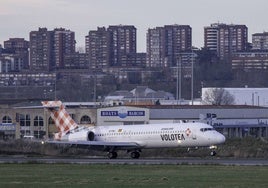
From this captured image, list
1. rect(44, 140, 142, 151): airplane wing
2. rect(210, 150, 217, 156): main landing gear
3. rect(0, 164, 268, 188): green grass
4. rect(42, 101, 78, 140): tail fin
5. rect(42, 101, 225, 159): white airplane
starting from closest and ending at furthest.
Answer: rect(0, 164, 268, 188): green grass < rect(42, 101, 225, 159): white airplane < rect(210, 150, 217, 156): main landing gear < rect(44, 140, 142, 151): airplane wing < rect(42, 101, 78, 140): tail fin

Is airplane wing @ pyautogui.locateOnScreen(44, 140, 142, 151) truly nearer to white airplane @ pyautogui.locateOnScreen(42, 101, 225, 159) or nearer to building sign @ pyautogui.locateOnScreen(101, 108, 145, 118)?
white airplane @ pyautogui.locateOnScreen(42, 101, 225, 159)

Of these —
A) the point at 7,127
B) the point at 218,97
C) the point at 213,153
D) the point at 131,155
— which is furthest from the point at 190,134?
the point at 218,97

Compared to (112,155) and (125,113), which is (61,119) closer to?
(112,155)

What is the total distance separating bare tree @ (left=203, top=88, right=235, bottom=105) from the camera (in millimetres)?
157875

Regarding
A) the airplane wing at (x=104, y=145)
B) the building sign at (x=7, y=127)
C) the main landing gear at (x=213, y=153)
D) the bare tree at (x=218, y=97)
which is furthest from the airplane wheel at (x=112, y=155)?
the bare tree at (x=218, y=97)

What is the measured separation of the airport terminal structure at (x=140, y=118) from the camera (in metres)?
Result: 110

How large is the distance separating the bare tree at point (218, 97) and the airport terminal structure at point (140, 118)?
1504 inches

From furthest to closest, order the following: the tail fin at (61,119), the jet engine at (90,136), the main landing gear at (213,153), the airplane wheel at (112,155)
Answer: the tail fin at (61,119) → the jet engine at (90,136) → the airplane wheel at (112,155) → the main landing gear at (213,153)

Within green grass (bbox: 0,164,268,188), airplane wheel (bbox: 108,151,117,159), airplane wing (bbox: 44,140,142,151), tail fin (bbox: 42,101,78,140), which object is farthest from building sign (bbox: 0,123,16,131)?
green grass (bbox: 0,164,268,188)

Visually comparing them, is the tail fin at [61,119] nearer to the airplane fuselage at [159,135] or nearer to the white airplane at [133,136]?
the white airplane at [133,136]

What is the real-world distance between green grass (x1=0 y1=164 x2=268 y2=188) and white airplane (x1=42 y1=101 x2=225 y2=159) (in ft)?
50.3

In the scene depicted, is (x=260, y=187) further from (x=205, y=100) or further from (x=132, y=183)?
(x=205, y=100)

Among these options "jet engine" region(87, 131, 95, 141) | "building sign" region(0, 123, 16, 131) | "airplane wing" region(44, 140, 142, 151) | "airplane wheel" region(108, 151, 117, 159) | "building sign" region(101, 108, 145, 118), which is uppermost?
"building sign" region(101, 108, 145, 118)

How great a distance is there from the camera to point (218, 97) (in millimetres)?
161625
